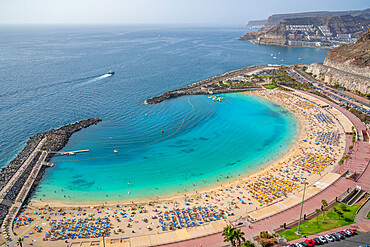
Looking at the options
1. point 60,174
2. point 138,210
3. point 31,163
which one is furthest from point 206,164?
point 31,163

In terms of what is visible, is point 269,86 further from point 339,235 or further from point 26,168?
point 26,168

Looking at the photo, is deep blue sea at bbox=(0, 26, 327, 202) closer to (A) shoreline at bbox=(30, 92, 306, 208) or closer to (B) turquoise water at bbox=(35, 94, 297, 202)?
(B) turquoise water at bbox=(35, 94, 297, 202)

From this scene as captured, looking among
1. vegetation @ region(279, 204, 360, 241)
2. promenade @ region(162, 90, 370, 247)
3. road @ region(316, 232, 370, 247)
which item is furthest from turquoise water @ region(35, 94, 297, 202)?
road @ region(316, 232, 370, 247)

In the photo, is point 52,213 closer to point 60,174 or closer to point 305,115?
point 60,174

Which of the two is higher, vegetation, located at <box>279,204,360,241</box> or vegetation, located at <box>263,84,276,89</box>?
vegetation, located at <box>263,84,276,89</box>

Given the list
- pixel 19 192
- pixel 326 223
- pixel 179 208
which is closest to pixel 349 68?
pixel 326 223

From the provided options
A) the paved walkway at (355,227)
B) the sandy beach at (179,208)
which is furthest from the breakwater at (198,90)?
the paved walkway at (355,227)
